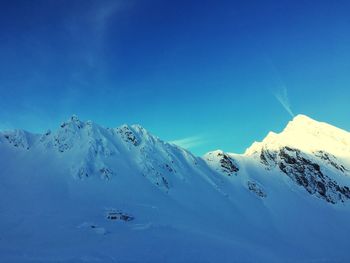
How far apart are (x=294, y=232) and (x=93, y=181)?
161 ft

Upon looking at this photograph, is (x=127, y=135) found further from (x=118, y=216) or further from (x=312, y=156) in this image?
(x=312, y=156)

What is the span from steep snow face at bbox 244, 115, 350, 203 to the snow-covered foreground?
459 millimetres

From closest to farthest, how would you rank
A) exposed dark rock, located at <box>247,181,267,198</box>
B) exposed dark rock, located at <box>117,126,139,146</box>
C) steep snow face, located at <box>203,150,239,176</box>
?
exposed dark rock, located at <box>117,126,139,146</box>, exposed dark rock, located at <box>247,181,267,198</box>, steep snow face, located at <box>203,150,239,176</box>

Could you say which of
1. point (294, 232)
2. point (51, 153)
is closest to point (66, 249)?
point (51, 153)

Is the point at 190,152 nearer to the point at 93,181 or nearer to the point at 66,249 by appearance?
the point at 93,181

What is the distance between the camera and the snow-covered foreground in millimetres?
63875

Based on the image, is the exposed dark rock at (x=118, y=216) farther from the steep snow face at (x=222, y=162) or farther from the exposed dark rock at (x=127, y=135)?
the steep snow face at (x=222, y=162)

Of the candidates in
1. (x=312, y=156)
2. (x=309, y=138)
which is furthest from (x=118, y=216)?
(x=309, y=138)

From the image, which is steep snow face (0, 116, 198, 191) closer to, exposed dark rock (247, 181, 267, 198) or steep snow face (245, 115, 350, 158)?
exposed dark rock (247, 181, 267, 198)

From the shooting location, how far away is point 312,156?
138875 mm

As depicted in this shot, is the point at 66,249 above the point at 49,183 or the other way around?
the other way around

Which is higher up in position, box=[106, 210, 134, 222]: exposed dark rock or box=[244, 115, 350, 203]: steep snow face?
box=[244, 115, 350, 203]: steep snow face

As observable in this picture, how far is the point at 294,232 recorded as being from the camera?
311 ft

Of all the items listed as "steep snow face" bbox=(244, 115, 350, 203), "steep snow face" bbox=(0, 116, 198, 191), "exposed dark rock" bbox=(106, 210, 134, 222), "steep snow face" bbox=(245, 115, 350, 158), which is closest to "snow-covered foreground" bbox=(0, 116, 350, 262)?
"exposed dark rock" bbox=(106, 210, 134, 222)
